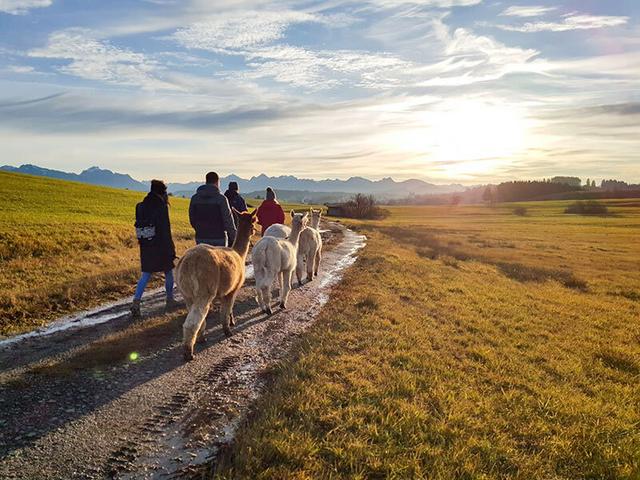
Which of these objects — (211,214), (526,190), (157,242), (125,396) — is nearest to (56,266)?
(157,242)

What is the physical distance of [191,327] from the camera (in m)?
7.15

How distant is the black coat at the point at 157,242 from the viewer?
9944 mm

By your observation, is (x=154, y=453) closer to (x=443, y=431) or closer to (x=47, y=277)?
(x=443, y=431)

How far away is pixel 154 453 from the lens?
452 cm

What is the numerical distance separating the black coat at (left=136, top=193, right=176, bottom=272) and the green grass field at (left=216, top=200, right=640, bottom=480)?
4.14m

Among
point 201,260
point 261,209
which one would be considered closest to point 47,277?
point 261,209

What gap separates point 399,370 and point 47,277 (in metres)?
11.5

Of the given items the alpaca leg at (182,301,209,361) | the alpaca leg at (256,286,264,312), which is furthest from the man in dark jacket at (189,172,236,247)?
the alpaca leg at (182,301,209,361)

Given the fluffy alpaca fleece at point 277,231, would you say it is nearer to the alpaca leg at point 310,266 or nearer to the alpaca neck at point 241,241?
the alpaca leg at point 310,266

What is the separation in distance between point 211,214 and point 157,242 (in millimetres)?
1493

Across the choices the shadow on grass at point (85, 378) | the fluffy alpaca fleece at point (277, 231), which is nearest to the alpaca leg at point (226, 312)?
the shadow on grass at point (85, 378)

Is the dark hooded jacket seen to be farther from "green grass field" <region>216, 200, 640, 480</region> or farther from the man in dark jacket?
"green grass field" <region>216, 200, 640, 480</region>

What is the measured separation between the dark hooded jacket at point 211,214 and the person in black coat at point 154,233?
75 cm

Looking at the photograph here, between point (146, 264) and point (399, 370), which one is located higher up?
point (146, 264)
